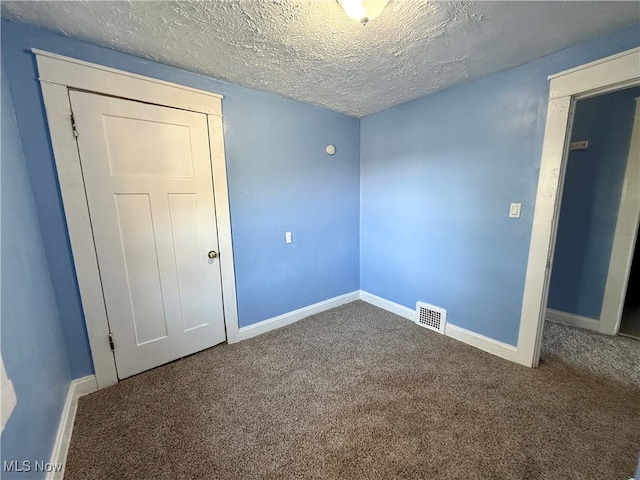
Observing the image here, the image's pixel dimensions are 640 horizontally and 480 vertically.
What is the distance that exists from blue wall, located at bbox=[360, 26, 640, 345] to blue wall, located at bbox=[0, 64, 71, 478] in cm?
276

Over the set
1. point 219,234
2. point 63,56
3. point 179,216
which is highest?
point 63,56

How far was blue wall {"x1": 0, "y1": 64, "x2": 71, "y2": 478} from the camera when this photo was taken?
98 cm

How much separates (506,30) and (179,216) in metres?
2.43

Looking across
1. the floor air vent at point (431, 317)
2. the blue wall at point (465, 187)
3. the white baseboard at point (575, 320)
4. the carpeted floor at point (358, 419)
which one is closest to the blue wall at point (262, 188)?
the blue wall at point (465, 187)

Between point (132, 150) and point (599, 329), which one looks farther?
point (599, 329)

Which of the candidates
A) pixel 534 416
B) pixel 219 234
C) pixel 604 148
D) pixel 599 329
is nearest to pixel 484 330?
pixel 534 416

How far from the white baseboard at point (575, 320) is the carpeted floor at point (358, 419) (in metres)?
0.90

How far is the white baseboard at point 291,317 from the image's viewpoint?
2400 millimetres

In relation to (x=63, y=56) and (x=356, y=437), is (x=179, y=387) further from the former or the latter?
(x=63, y=56)

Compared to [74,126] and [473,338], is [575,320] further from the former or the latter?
[74,126]

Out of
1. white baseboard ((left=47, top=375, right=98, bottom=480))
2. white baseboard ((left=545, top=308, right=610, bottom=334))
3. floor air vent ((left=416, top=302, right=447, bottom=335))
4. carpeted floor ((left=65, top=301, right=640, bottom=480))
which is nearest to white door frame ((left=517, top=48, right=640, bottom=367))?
carpeted floor ((left=65, top=301, right=640, bottom=480))

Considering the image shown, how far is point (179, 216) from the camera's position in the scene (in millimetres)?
1928

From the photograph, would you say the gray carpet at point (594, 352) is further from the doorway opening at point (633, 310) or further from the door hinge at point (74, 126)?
the door hinge at point (74, 126)
